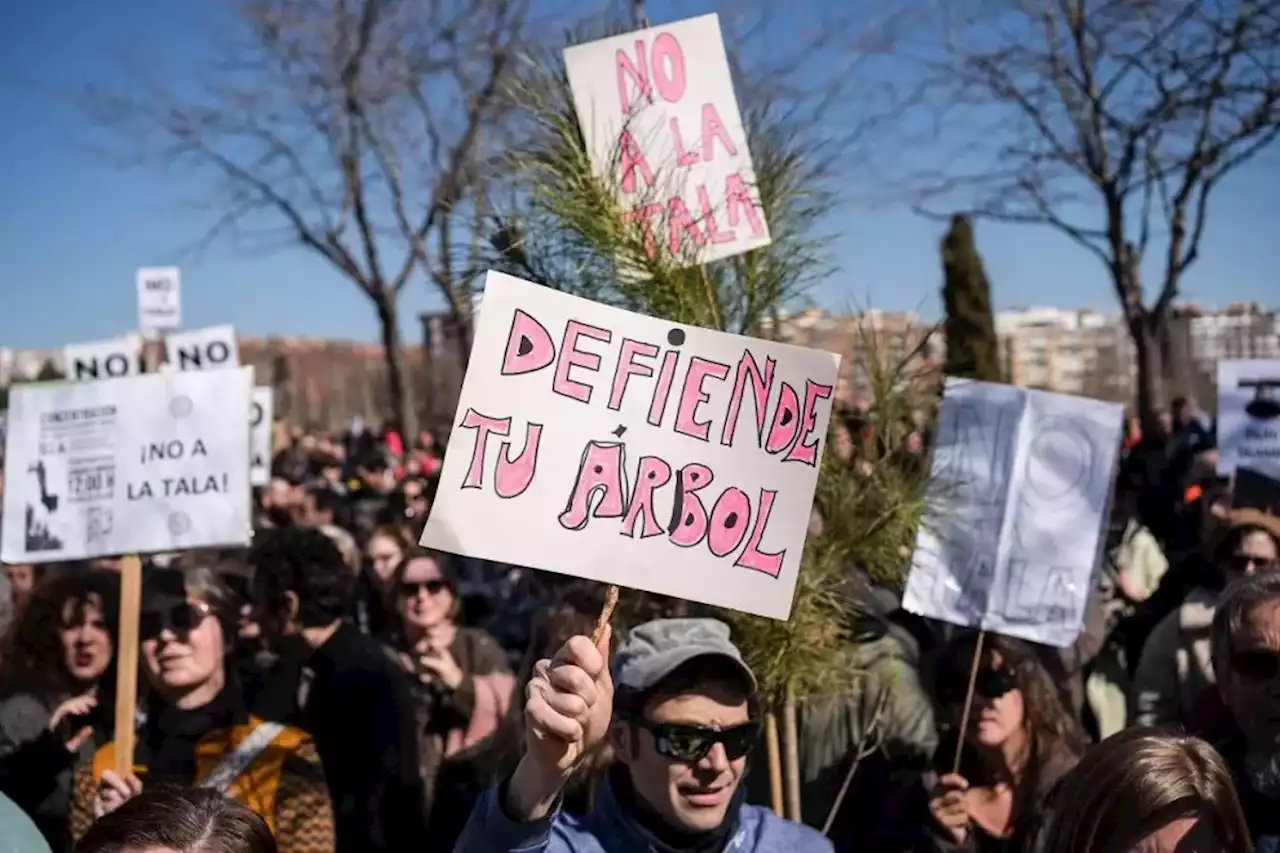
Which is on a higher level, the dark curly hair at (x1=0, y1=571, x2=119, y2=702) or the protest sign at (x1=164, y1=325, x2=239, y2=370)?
the protest sign at (x1=164, y1=325, x2=239, y2=370)

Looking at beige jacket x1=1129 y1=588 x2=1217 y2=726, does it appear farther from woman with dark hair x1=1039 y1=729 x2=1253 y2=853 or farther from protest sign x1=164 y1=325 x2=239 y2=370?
protest sign x1=164 y1=325 x2=239 y2=370

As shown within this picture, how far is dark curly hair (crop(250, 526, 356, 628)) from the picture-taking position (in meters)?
4.50

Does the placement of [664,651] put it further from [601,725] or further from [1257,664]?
[1257,664]

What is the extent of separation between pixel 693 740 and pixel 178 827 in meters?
0.96

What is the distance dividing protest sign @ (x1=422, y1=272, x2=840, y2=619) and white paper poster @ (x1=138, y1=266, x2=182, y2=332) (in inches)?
261

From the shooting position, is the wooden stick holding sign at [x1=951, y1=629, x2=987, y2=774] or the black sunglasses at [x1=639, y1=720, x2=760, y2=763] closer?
the black sunglasses at [x1=639, y1=720, x2=760, y2=763]

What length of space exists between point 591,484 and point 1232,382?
408cm

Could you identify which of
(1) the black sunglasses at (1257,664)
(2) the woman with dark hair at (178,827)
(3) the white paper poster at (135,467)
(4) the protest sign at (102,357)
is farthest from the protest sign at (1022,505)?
(4) the protest sign at (102,357)

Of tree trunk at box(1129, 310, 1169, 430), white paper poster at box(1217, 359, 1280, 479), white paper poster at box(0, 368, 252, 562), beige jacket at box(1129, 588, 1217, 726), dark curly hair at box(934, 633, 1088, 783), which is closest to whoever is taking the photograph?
dark curly hair at box(934, 633, 1088, 783)

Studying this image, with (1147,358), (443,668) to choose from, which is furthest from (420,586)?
(1147,358)

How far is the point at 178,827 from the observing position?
2.05 meters

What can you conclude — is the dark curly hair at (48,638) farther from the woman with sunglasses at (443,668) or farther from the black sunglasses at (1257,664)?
the black sunglasses at (1257,664)

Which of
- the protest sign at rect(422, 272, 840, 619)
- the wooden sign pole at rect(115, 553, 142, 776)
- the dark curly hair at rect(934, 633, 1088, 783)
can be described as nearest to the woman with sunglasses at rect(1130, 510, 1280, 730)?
the dark curly hair at rect(934, 633, 1088, 783)

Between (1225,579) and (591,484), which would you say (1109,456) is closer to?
(1225,579)
